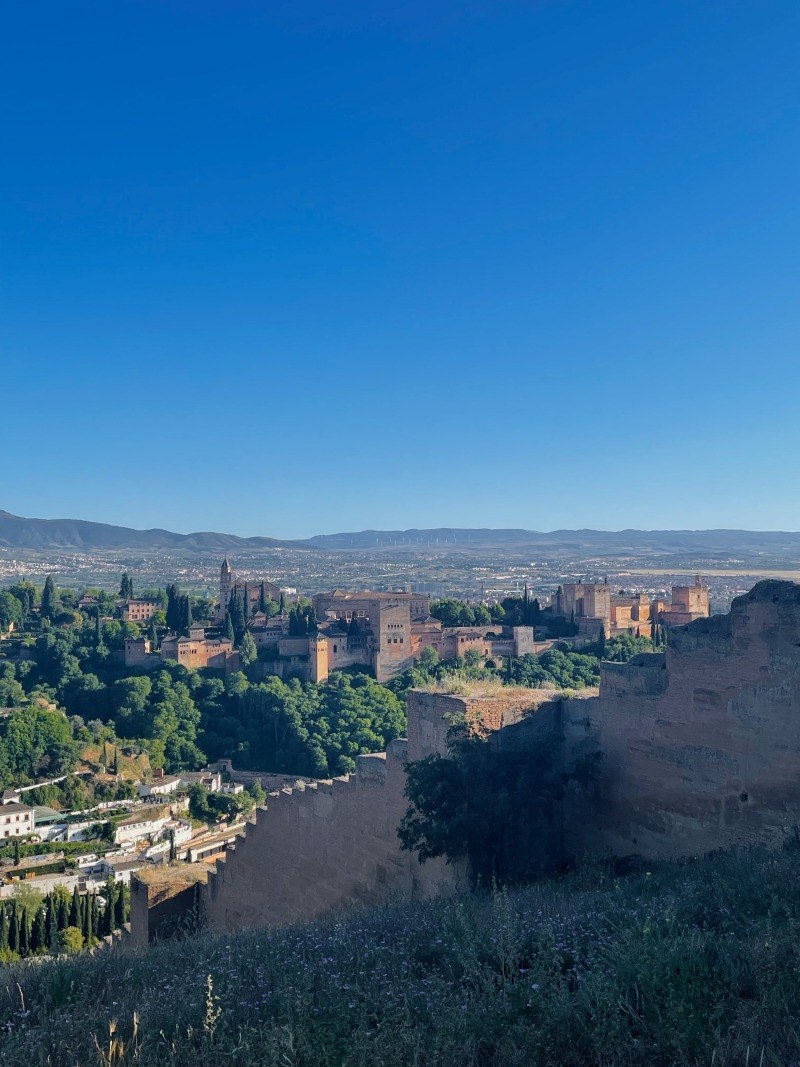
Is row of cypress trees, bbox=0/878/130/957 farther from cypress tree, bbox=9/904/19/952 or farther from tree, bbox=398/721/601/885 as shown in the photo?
tree, bbox=398/721/601/885

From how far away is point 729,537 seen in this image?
478 ft

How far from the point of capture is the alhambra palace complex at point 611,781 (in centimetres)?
611

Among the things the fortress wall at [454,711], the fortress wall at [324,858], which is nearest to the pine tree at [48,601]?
the fortress wall at [324,858]

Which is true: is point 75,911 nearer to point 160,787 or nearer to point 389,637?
point 160,787

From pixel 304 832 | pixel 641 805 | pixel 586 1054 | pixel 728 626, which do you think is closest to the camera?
pixel 586 1054

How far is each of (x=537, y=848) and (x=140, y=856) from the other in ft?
104

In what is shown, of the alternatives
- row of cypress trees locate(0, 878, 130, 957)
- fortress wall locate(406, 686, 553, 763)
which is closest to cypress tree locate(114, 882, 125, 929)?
row of cypress trees locate(0, 878, 130, 957)

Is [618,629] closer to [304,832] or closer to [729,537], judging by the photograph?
[304,832]

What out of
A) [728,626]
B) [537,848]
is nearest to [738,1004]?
[728,626]

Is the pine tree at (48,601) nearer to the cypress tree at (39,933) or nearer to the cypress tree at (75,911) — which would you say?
the cypress tree at (75,911)

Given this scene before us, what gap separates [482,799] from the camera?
6953 millimetres

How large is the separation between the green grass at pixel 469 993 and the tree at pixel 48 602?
2828 inches

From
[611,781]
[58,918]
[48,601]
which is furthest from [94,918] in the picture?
[48,601]

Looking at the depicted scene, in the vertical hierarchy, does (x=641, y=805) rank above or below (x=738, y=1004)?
below
